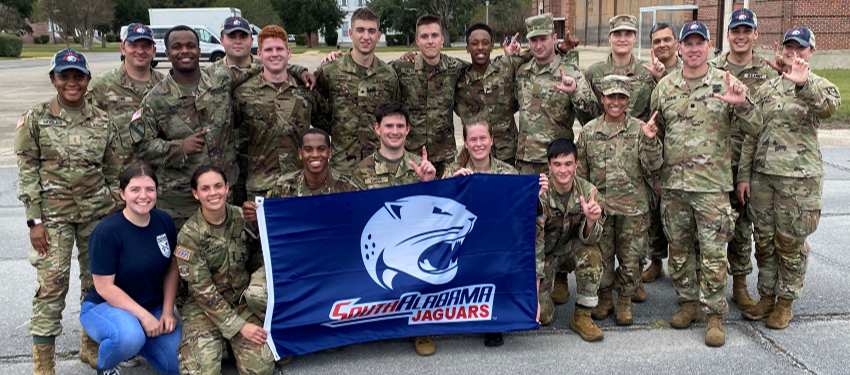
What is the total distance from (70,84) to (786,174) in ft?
16.1

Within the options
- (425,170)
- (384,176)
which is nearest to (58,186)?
(384,176)

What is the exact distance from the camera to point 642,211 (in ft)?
16.7

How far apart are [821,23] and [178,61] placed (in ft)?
81.2

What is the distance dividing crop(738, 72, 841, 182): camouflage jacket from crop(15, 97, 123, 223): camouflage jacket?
4599mm

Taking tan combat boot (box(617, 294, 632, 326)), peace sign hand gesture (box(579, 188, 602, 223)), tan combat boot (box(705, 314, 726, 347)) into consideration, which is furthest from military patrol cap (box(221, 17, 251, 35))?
tan combat boot (box(705, 314, 726, 347))

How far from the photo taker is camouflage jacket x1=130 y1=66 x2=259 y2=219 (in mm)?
5176

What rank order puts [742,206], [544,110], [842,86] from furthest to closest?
[842,86]
[544,110]
[742,206]

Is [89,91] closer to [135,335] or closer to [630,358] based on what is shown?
[135,335]

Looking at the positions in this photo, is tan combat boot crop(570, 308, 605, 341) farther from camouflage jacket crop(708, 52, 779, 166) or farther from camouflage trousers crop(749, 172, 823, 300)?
camouflage jacket crop(708, 52, 779, 166)

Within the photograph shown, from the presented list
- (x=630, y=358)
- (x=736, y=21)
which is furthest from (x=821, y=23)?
(x=630, y=358)

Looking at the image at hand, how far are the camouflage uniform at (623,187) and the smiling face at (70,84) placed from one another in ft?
11.7

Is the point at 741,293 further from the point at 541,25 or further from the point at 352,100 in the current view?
the point at 352,100

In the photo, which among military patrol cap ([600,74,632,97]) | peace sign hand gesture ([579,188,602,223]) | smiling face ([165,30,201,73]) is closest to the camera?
peace sign hand gesture ([579,188,602,223])

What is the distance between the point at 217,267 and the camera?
461 cm
